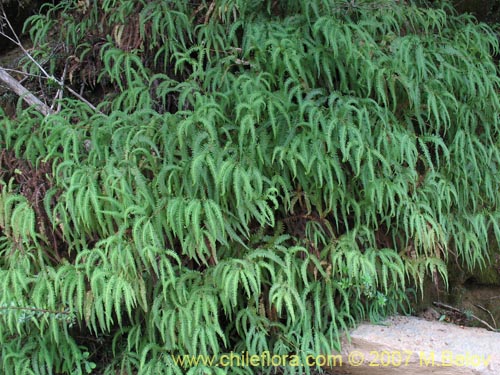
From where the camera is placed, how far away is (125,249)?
2602mm

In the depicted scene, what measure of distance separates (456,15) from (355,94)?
1.51m

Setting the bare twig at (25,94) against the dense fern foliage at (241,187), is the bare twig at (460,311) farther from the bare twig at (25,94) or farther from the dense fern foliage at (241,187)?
the bare twig at (25,94)

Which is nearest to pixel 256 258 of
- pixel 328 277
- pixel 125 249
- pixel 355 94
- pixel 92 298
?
pixel 328 277

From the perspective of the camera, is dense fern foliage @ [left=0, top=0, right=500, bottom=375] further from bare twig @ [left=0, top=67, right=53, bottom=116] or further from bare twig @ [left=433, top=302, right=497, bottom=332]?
bare twig @ [left=433, top=302, right=497, bottom=332]

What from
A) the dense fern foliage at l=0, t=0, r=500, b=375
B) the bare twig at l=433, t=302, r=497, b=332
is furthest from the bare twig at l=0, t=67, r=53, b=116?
the bare twig at l=433, t=302, r=497, b=332

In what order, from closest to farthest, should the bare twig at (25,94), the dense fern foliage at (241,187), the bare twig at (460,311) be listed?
the dense fern foliage at (241,187) → the bare twig at (25,94) → the bare twig at (460,311)

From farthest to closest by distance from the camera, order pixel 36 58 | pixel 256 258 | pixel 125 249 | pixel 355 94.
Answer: pixel 36 58
pixel 355 94
pixel 256 258
pixel 125 249

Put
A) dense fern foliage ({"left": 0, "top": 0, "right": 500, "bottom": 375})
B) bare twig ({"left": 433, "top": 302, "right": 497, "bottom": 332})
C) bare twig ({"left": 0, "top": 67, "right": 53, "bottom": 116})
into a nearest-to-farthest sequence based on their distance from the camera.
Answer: dense fern foliage ({"left": 0, "top": 0, "right": 500, "bottom": 375}), bare twig ({"left": 0, "top": 67, "right": 53, "bottom": 116}), bare twig ({"left": 433, "top": 302, "right": 497, "bottom": 332})

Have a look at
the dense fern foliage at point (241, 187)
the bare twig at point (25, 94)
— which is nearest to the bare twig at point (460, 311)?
the dense fern foliage at point (241, 187)

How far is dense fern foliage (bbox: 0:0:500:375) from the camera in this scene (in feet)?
8.77

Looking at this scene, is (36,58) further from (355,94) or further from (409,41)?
(409,41)

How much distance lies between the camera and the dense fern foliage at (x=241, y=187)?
8.77ft

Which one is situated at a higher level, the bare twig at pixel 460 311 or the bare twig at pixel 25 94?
the bare twig at pixel 25 94

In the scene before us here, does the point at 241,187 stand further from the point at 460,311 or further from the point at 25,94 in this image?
the point at 460,311
